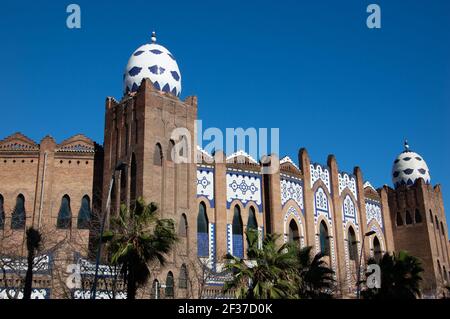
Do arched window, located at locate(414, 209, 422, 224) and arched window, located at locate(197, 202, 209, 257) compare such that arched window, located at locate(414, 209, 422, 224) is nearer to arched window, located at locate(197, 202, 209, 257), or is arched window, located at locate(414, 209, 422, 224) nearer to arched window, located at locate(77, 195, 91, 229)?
arched window, located at locate(197, 202, 209, 257)

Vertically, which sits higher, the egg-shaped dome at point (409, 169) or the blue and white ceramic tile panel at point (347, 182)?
the egg-shaped dome at point (409, 169)

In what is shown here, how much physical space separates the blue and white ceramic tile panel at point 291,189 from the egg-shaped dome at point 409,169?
1395cm

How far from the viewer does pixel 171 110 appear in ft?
96.5

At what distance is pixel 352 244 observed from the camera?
122 feet

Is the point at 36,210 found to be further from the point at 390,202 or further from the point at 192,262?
the point at 390,202

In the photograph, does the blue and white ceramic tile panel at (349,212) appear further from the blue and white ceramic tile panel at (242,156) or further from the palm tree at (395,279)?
the palm tree at (395,279)

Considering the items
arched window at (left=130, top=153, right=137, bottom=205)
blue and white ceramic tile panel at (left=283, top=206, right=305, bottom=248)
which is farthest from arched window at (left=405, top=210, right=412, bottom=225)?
arched window at (left=130, top=153, right=137, bottom=205)

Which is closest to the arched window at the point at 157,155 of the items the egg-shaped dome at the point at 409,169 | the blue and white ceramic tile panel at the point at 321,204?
the blue and white ceramic tile panel at the point at 321,204

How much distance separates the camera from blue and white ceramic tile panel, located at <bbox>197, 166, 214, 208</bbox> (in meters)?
30.8

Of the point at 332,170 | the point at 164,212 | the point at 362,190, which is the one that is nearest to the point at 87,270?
the point at 164,212

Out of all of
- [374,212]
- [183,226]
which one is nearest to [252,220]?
[183,226]

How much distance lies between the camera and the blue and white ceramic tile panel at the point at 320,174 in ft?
118
